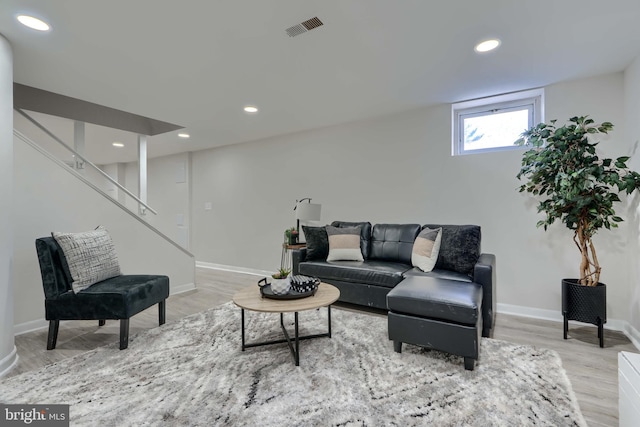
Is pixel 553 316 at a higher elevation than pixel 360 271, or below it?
below

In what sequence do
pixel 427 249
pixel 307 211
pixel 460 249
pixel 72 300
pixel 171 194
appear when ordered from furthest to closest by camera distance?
pixel 171 194 < pixel 307 211 < pixel 427 249 < pixel 460 249 < pixel 72 300

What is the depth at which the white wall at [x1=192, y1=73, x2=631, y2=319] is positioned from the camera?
2930mm

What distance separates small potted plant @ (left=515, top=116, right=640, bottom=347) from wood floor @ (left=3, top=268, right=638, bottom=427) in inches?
7.7

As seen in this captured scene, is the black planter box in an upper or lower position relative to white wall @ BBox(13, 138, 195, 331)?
lower

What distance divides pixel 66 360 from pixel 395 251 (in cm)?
325

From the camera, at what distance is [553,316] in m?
3.03

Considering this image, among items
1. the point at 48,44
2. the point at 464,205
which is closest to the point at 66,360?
the point at 48,44

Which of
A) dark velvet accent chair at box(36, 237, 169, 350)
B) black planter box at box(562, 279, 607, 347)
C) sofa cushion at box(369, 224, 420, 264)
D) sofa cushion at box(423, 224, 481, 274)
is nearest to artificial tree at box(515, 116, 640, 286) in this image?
black planter box at box(562, 279, 607, 347)

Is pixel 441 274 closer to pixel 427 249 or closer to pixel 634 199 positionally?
pixel 427 249

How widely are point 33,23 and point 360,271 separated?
11.0 ft

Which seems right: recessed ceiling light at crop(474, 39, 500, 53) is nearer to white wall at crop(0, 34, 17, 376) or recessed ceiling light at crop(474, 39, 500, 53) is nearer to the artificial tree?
the artificial tree

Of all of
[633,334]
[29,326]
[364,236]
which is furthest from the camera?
[364,236]

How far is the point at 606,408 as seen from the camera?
5.43 ft

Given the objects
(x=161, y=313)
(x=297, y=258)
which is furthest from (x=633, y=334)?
(x=161, y=313)
